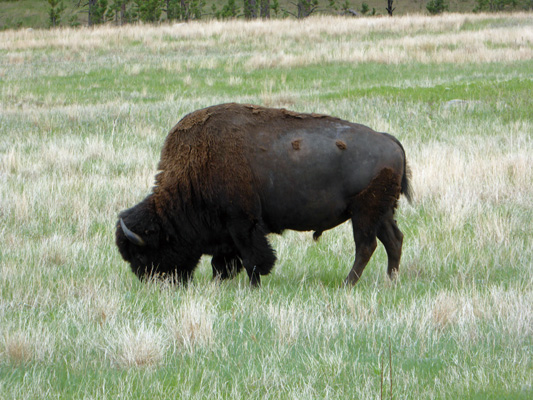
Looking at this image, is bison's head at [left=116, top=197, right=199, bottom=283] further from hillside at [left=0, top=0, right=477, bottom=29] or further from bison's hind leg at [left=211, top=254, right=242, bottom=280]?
hillside at [left=0, top=0, right=477, bottom=29]

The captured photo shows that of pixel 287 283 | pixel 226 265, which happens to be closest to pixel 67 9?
pixel 226 265

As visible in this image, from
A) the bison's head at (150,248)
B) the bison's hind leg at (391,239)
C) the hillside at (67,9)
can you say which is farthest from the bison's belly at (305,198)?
the hillside at (67,9)

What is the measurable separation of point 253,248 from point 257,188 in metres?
0.51

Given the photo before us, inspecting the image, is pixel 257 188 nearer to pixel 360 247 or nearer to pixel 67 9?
pixel 360 247

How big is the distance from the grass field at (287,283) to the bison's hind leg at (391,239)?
0.15 meters

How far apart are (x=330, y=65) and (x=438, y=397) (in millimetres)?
21761

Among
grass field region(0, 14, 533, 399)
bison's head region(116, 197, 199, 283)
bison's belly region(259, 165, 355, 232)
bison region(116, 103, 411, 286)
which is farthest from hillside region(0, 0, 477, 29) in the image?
bison's belly region(259, 165, 355, 232)

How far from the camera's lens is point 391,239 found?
6.39 meters

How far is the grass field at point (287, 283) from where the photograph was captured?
3850 millimetres

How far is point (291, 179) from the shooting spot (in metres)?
6.04

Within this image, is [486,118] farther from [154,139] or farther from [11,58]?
[11,58]

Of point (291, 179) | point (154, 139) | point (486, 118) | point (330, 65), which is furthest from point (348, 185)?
point (330, 65)

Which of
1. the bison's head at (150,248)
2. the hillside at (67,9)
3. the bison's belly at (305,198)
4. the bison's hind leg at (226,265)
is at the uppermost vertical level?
the bison's belly at (305,198)

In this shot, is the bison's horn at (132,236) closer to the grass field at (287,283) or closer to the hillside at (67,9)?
the grass field at (287,283)
